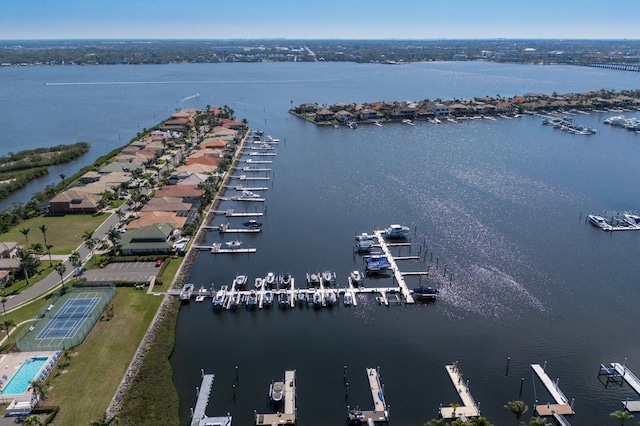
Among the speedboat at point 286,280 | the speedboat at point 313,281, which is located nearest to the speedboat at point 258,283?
the speedboat at point 286,280

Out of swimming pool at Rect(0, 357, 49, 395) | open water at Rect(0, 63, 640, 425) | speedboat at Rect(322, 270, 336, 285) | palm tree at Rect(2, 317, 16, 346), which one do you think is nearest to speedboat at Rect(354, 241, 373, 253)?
open water at Rect(0, 63, 640, 425)

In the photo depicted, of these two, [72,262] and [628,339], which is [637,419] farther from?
[72,262]

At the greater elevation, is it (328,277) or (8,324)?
(8,324)

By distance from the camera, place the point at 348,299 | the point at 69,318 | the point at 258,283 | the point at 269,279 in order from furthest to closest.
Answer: the point at 269,279
the point at 258,283
the point at 348,299
the point at 69,318

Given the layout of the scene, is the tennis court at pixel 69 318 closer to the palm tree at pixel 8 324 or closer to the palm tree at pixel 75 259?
the palm tree at pixel 8 324

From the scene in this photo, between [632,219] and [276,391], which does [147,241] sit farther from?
[632,219]

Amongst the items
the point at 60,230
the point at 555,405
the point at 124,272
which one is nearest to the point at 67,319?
the point at 124,272

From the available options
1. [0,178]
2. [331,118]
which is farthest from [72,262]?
[331,118]

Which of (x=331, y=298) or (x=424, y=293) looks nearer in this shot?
(x=331, y=298)
